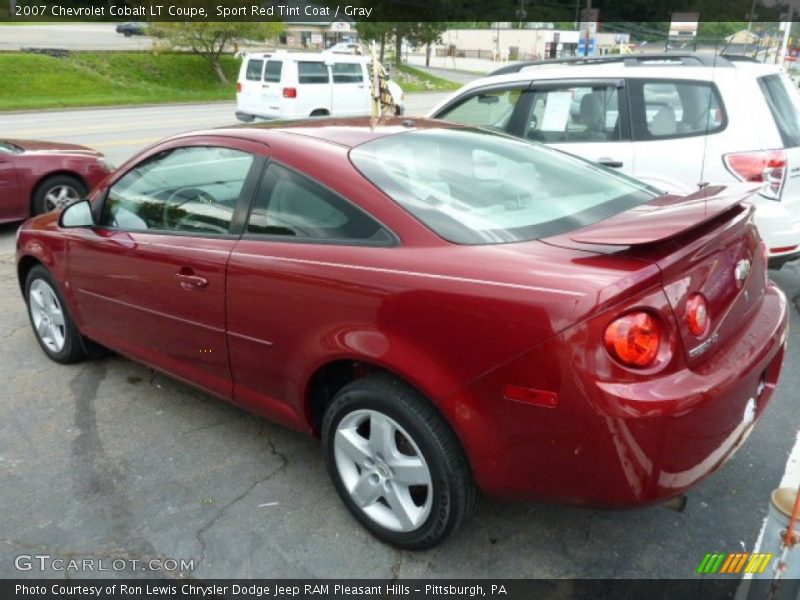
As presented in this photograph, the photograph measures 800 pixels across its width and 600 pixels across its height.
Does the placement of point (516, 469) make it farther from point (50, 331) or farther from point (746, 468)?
point (50, 331)

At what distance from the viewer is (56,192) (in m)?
7.81

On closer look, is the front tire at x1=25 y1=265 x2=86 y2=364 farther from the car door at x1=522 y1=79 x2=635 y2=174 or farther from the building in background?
the car door at x1=522 y1=79 x2=635 y2=174

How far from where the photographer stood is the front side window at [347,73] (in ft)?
59.3

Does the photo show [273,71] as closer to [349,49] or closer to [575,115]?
[349,49]

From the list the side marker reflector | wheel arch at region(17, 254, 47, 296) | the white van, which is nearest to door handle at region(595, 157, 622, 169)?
the side marker reflector

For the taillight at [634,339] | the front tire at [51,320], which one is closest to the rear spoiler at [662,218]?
the taillight at [634,339]

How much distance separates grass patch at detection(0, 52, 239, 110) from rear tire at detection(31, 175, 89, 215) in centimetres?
1903

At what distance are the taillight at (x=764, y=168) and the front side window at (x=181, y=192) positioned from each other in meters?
3.24

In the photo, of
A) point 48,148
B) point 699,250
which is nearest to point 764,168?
point 699,250

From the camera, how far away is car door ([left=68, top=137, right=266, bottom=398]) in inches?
118

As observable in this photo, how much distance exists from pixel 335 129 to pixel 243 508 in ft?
5.49

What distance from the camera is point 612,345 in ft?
6.57

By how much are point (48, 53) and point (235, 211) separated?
3643 cm

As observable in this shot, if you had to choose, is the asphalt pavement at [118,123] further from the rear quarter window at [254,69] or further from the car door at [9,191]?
the car door at [9,191]
